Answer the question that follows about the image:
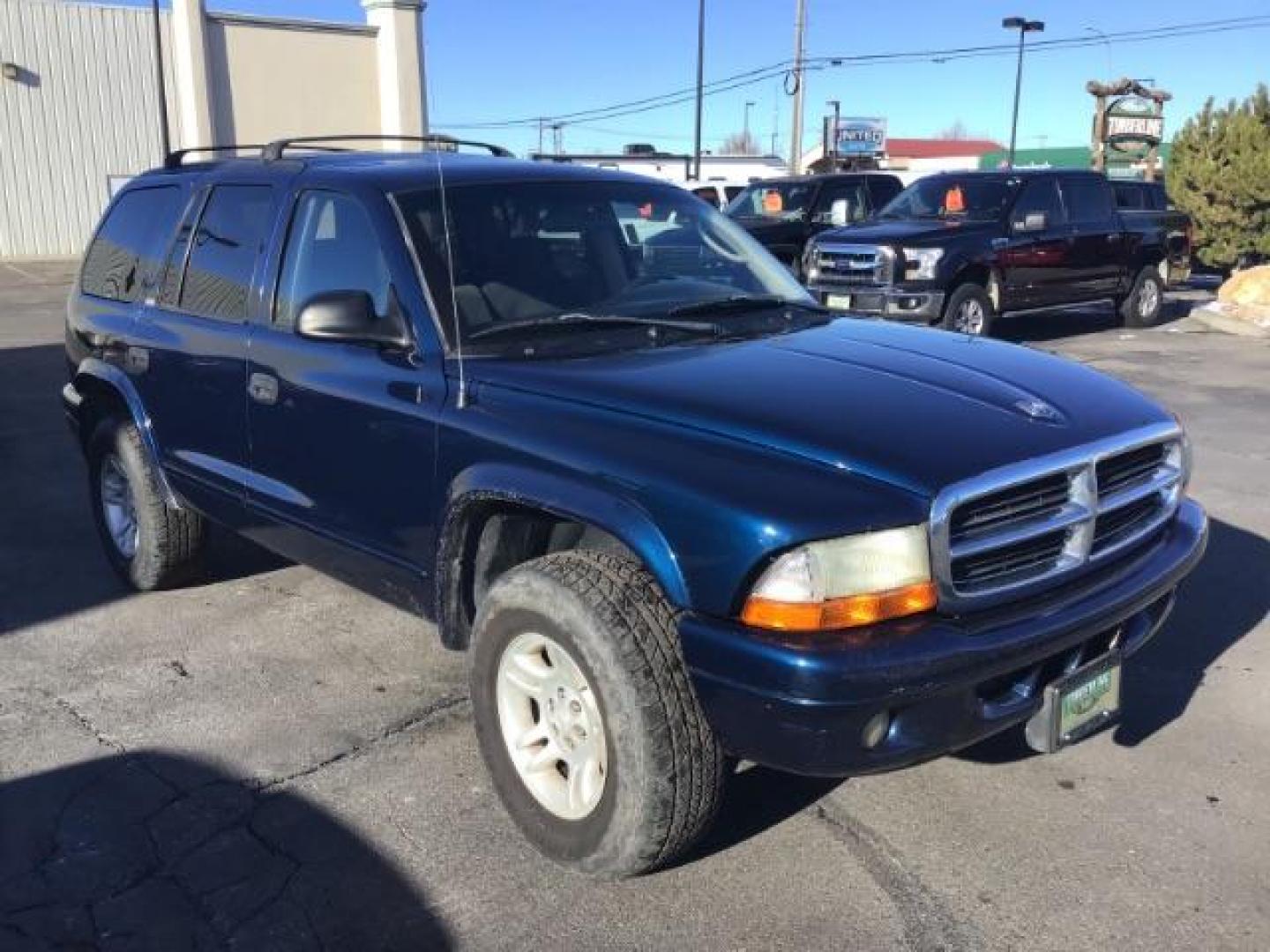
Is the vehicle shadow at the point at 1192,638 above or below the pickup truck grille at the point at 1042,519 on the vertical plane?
below

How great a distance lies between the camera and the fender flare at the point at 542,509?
2754mm

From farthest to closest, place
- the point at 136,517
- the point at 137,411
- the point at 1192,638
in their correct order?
the point at 136,517, the point at 137,411, the point at 1192,638

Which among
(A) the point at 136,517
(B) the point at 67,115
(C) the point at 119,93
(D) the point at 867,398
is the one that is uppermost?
(C) the point at 119,93

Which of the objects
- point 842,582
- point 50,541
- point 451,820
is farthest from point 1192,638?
point 50,541

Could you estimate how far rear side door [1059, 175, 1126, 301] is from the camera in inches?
535

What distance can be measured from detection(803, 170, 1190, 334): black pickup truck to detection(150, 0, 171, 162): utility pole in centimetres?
1782

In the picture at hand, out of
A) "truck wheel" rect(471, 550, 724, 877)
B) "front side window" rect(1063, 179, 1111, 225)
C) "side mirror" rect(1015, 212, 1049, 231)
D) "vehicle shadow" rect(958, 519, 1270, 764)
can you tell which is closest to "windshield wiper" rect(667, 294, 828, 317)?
"truck wheel" rect(471, 550, 724, 877)

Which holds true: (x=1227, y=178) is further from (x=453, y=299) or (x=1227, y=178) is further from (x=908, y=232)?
(x=453, y=299)

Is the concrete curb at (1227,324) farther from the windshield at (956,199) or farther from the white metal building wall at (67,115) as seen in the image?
the white metal building wall at (67,115)

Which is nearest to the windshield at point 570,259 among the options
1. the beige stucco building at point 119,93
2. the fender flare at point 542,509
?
the fender flare at point 542,509

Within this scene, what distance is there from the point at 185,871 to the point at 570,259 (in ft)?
7.19

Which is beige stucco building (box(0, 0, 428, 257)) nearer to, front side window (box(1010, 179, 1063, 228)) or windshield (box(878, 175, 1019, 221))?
windshield (box(878, 175, 1019, 221))

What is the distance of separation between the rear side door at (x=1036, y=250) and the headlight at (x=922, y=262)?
1000 millimetres

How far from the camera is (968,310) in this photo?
12.3 meters
